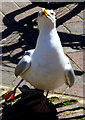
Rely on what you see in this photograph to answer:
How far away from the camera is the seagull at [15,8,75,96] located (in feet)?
11.5

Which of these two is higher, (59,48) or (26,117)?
(59,48)

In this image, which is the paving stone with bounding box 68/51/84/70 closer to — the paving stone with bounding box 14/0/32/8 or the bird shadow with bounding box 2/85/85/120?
the bird shadow with bounding box 2/85/85/120

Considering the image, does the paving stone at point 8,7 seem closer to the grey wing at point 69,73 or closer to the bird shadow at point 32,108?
the bird shadow at point 32,108

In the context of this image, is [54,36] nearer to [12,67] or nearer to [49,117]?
[49,117]

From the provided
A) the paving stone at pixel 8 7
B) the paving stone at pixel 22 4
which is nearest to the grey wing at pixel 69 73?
the paving stone at pixel 8 7

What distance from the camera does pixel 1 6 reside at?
695cm

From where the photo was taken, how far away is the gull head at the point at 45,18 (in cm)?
342

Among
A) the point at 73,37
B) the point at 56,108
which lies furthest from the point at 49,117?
the point at 73,37

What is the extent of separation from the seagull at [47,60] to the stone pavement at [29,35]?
80 centimetres

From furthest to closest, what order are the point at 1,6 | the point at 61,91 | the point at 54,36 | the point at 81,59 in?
the point at 1,6 → the point at 81,59 → the point at 61,91 → the point at 54,36

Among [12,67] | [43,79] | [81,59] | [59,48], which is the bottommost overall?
[81,59]

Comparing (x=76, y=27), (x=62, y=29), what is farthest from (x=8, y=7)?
(x=76, y=27)

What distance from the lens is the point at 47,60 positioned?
11.6 ft

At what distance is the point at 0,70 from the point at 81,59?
4.53ft
